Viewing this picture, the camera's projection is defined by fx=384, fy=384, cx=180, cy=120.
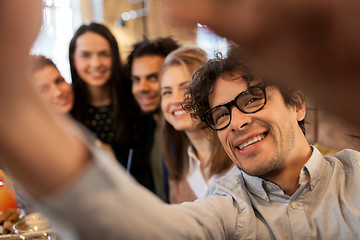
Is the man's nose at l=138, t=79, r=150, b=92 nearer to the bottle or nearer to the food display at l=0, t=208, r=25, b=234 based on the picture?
the bottle

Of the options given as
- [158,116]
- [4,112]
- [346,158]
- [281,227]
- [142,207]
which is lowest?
[158,116]

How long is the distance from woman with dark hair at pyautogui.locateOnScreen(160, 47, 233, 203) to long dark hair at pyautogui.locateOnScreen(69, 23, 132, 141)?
2.03ft

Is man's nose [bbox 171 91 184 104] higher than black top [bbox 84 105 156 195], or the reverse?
man's nose [bbox 171 91 184 104]

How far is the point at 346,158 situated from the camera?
792 mm

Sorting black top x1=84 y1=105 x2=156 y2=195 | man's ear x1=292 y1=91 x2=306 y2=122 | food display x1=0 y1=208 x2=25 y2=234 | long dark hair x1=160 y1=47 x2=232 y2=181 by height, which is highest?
man's ear x1=292 y1=91 x2=306 y2=122

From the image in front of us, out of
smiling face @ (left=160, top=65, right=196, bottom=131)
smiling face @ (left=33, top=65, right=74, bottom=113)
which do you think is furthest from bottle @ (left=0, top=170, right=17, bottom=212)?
smiling face @ (left=160, top=65, right=196, bottom=131)

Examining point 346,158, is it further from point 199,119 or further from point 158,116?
point 158,116

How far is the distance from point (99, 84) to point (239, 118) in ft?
5.86

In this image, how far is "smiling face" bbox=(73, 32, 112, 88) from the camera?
2447 millimetres

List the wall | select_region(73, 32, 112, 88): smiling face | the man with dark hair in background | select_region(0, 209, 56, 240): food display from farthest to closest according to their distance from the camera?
the wall → select_region(73, 32, 112, 88): smiling face → the man with dark hair in background → select_region(0, 209, 56, 240): food display

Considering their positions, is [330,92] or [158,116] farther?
[158,116]

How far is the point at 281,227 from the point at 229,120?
0.79ft

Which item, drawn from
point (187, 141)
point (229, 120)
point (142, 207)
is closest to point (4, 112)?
point (142, 207)

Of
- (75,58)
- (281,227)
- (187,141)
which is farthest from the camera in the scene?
(75,58)
